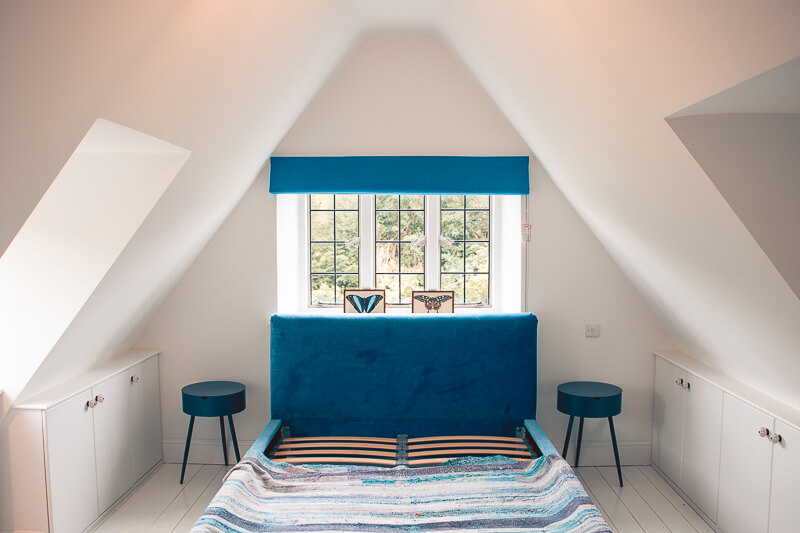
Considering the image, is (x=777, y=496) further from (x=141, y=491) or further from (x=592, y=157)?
(x=141, y=491)

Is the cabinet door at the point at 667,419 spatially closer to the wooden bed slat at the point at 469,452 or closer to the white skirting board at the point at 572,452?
the white skirting board at the point at 572,452

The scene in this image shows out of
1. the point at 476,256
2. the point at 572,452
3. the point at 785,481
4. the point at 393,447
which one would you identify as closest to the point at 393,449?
the point at 393,447

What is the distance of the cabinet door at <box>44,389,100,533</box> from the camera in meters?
2.88

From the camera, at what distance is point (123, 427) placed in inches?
138

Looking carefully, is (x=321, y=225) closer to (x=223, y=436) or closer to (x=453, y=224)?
Result: (x=453, y=224)

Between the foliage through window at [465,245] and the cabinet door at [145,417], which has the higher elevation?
the foliage through window at [465,245]

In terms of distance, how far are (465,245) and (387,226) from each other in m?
0.58

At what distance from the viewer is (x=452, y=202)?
166 inches

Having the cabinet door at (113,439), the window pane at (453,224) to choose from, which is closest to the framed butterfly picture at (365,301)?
the window pane at (453,224)

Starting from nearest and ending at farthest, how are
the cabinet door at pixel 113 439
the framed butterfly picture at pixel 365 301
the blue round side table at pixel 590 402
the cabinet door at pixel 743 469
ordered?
the cabinet door at pixel 743 469
the cabinet door at pixel 113 439
the blue round side table at pixel 590 402
the framed butterfly picture at pixel 365 301

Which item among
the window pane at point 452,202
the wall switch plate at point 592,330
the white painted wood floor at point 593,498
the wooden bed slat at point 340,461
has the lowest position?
the white painted wood floor at point 593,498

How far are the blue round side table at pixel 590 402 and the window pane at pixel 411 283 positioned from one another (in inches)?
46.8

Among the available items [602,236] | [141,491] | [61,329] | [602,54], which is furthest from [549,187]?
[141,491]

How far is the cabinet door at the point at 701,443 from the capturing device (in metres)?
3.16
